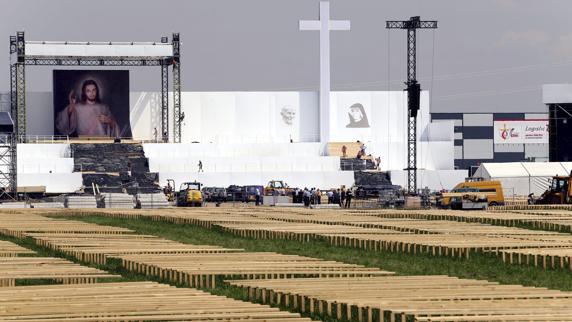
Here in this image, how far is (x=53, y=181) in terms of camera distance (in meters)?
96.6

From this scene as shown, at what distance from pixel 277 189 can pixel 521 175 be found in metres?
13.9

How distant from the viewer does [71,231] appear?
42.6m

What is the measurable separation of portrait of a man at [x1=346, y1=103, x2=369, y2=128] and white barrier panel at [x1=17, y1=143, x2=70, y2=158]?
2260cm

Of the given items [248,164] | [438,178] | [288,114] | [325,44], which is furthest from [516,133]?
[248,164]

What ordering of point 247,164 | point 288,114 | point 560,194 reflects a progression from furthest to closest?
A: point 288,114
point 247,164
point 560,194

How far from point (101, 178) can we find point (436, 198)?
82.0 ft

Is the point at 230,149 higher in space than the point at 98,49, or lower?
lower

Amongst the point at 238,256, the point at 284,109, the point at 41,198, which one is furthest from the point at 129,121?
the point at 238,256

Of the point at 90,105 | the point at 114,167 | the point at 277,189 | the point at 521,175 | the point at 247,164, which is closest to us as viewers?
the point at 521,175

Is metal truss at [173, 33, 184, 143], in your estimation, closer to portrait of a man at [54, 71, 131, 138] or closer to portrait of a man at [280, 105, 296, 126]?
portrait of a man at [54, 71, 131, 138]

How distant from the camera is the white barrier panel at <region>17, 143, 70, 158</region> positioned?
345ft

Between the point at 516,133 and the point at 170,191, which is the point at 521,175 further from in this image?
the point at 516,133

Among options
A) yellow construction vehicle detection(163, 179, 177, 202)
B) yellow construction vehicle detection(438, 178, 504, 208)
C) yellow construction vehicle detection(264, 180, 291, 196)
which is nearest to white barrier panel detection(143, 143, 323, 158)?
yellow construction vehicle detection(163, 179, 177, 202)

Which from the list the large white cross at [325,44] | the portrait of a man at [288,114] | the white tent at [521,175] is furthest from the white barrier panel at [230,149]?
the white tent at [521,175]
